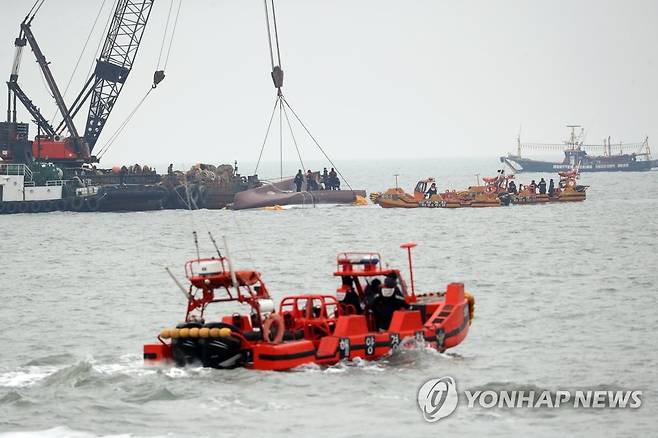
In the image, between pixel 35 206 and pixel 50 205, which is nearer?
pixel 35 206

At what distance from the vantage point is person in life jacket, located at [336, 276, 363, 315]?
31108mm

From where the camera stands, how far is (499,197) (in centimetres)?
10006

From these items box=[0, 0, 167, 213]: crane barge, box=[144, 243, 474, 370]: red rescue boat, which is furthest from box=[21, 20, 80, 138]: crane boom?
box=[144, 243, 474, 370]: red rescue boat

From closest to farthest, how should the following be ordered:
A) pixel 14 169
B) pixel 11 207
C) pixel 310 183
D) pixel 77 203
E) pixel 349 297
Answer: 1. pixel 349 297
2. pixel 14 169
3. pixel 11 207
4. pixel 77 203
5. pixel 310 183

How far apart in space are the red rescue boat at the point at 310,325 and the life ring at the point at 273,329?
0.8 inches

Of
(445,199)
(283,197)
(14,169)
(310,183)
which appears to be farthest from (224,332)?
(310,183)

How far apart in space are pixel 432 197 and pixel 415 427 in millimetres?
74756

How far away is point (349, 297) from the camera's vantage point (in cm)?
3122

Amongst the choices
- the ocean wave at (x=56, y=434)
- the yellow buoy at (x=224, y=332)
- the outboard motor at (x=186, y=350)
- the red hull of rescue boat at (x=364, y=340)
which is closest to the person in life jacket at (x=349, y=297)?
the red hull of rescue boat at (x=364, y=340)

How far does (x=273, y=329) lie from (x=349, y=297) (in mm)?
2669

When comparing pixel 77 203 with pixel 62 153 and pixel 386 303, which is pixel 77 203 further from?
pixel 386 303

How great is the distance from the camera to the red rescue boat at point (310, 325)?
28.8m

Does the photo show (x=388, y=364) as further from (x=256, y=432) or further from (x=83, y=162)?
(x=83, y=162)

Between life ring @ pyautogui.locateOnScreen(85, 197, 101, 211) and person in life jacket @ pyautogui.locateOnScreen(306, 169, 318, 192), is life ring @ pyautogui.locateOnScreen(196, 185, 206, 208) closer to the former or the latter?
life ring @ pyautogui.locateOnScreen(85, 197, 101, 211)
